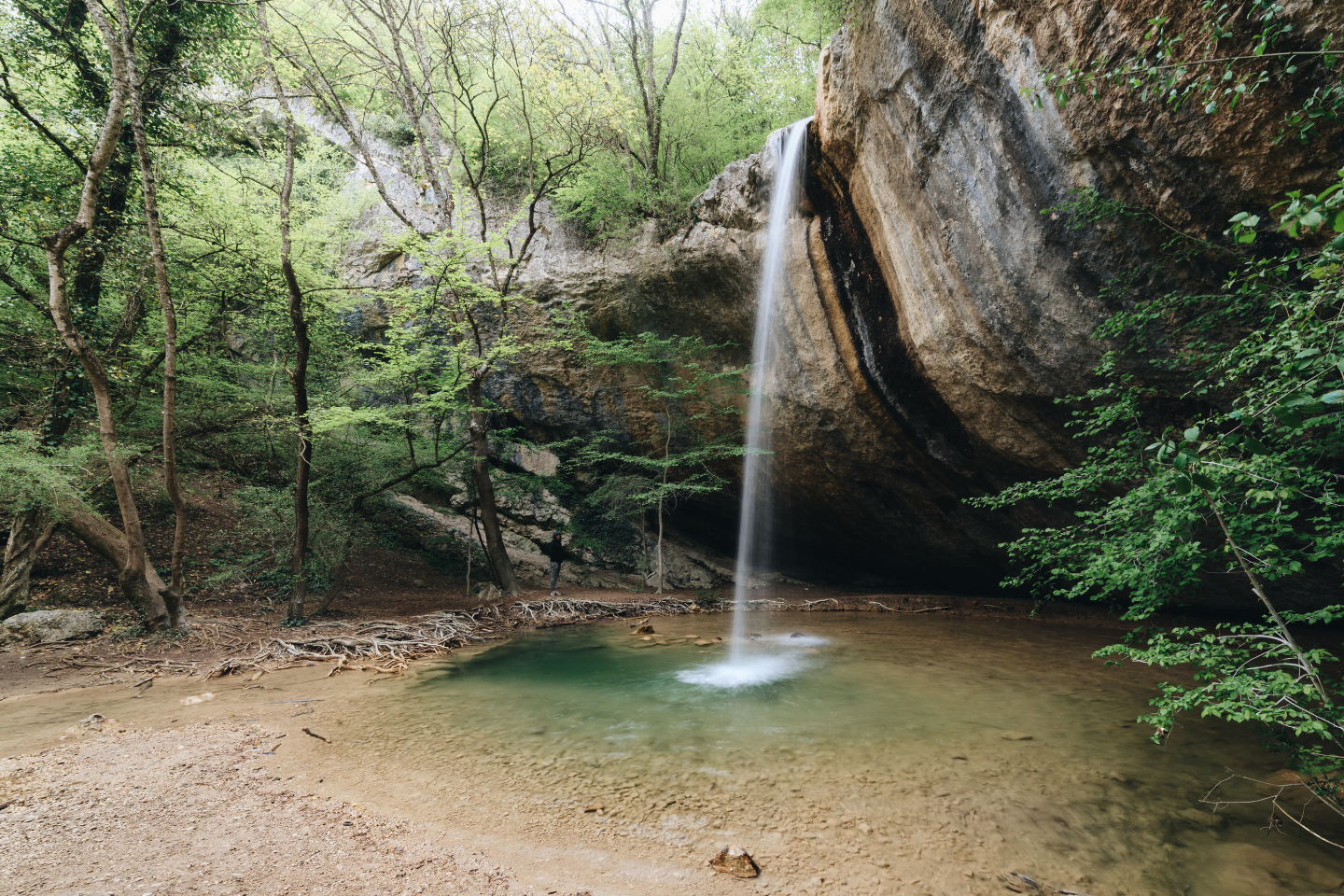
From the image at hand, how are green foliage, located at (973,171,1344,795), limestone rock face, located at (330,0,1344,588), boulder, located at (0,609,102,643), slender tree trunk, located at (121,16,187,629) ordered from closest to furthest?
green foliage, located at (973,171,1344,795) < limestone rock face, located at (330,0,1344,588) < slender tree trunk, located at (121,16,187,629) < boulder, located at (0,609,102,643)

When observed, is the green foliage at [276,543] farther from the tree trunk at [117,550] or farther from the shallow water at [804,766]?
the shallow water at [804,766]

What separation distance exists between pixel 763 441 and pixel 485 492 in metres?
6.09

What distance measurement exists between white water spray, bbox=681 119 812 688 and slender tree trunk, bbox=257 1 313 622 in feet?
20.8

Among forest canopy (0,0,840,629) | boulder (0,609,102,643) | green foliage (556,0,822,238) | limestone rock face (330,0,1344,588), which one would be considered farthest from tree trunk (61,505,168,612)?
green foliage (556,0,822,238)

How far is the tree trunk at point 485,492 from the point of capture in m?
11.1

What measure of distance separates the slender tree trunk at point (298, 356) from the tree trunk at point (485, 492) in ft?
9.75

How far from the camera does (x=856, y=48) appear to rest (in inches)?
275

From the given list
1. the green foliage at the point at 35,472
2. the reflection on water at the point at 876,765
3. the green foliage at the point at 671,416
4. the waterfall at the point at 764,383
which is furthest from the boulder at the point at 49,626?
the waterfall at the point at 764,383

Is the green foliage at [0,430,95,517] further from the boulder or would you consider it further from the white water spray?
the white water spray

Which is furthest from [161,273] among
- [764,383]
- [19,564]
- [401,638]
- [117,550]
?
[764,383]

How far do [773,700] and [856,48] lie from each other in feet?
26.4

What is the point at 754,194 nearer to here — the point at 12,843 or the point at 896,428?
the point at 896,428

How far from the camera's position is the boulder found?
676cm

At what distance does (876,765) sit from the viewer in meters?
4.09
